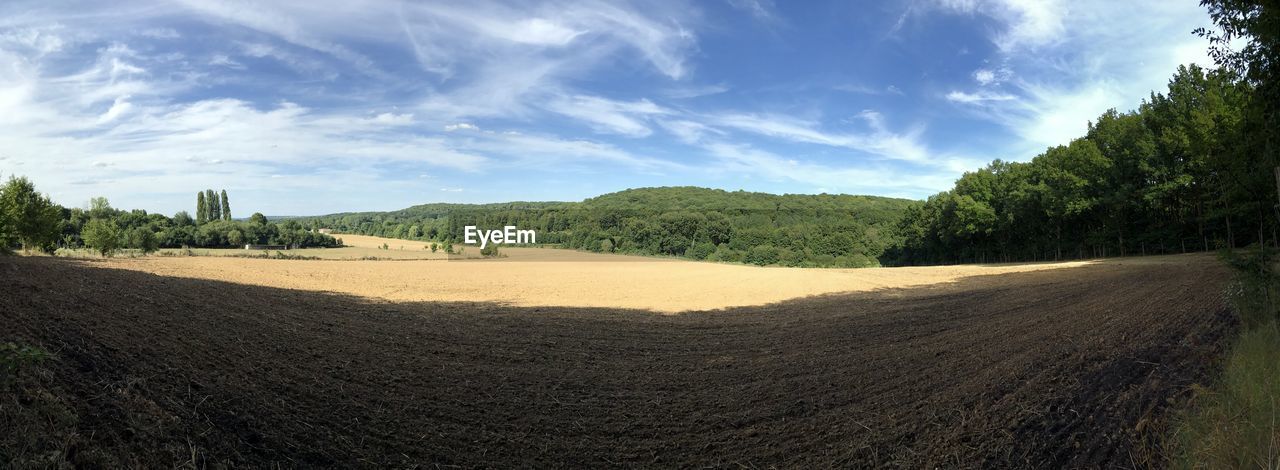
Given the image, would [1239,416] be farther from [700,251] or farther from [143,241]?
[700,251]

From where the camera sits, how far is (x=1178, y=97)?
1697 inches

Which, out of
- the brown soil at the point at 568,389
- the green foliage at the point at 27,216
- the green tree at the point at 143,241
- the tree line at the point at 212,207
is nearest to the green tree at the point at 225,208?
the tree line at the point at 212,207

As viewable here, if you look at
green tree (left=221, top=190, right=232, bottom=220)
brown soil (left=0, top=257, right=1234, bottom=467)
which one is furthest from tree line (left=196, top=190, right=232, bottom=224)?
brown soil (left=0, top=257, right=1234, bottom=467)

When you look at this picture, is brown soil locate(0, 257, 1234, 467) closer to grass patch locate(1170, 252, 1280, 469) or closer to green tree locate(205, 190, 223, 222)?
grass patch locate(1170, 252, 1280, 469)

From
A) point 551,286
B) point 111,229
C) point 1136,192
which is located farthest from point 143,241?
point 1136,192

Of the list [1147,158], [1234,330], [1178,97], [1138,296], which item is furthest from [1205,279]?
[1178,97]

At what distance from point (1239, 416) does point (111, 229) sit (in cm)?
6138

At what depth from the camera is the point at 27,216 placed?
3178 centimetres

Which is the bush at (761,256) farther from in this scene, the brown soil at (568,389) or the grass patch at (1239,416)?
the grass patch at (1239,416)

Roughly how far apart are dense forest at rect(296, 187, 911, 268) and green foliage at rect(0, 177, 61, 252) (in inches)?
1399

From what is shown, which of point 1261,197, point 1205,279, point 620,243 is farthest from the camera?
point 620,243

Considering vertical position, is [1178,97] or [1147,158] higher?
[1178,97]

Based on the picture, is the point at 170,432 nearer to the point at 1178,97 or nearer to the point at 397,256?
the point at 1178,97

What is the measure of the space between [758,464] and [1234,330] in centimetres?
830
